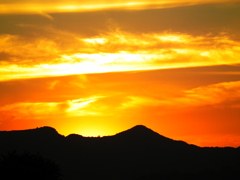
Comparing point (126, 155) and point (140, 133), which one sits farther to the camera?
point (140, 133)

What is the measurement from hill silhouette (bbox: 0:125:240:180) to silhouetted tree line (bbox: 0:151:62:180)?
61.2 m

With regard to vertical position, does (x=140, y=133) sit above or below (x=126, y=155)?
above

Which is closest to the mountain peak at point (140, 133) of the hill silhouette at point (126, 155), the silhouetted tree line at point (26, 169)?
the hill silhouette at point (126, 155)

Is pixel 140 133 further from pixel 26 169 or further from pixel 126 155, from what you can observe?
pixel 26 169

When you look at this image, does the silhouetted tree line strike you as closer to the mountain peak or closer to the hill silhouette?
the hill silhouette

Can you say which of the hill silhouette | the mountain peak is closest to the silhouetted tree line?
the hill silhouette

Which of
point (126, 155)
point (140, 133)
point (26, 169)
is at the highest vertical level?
point (140, 133)

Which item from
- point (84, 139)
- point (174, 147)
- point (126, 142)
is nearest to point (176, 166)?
point (174, 147)

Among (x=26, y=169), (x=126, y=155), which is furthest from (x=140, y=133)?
(x=26, y=169)

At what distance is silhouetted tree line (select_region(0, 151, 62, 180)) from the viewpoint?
69000 mm

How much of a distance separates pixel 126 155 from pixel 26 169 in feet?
254

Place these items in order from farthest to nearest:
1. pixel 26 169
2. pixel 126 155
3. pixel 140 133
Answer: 1. pixel 140 133
2. pixel 126 155
3. pixel 26 169

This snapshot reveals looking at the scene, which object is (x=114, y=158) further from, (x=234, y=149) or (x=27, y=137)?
(x=234, y=149)

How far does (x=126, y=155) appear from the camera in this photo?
477 feet
